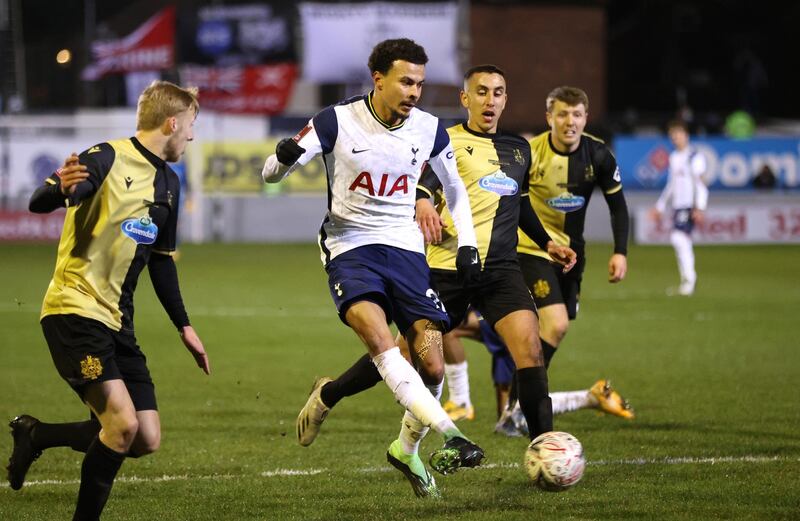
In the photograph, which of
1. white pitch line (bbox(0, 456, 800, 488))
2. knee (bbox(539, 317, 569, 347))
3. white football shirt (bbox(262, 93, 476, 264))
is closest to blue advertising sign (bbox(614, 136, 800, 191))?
knee (bbox(539, 317, 569, 347))

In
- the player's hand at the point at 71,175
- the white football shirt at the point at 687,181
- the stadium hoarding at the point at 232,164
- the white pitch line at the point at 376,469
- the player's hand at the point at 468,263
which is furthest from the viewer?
the stadium hoarding at the point at 232,164

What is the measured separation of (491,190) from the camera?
7.48m

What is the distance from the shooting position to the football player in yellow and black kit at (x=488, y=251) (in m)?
6.84

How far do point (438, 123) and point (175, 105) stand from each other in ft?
5.08

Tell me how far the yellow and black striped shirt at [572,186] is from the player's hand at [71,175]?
3.85 metres

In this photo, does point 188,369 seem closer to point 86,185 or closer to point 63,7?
point 86,185

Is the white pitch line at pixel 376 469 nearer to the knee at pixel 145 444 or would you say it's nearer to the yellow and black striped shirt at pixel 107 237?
the knee at pixel 145 444

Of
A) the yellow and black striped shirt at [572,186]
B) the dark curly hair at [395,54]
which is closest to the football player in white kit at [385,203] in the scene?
the dark curly hair at [395,54]

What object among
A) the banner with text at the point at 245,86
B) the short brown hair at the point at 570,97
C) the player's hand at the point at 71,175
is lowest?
the player's hand at the point at 71,175

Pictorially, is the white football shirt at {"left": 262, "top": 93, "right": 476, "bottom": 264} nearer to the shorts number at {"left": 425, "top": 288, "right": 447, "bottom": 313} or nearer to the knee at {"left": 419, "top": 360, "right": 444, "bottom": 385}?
the shorts number at {"left": 425, "top": 288, "right": 447, "bottom": 313}

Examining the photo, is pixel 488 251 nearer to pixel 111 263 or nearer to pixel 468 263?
pixel 468 263

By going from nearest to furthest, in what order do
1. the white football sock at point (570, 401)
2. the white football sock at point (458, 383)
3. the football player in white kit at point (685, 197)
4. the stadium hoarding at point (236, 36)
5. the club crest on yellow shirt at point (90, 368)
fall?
the club crest on yellow shirt at point (90, 368) < the white football sock at point (570, 401) < the white football sock at point (458, 383) < the football player in white kit at point (685, 197) < the stadium hoarding at point (236, 36)

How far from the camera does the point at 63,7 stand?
124 ft

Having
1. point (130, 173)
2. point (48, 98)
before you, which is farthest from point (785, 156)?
point (130, 173)
